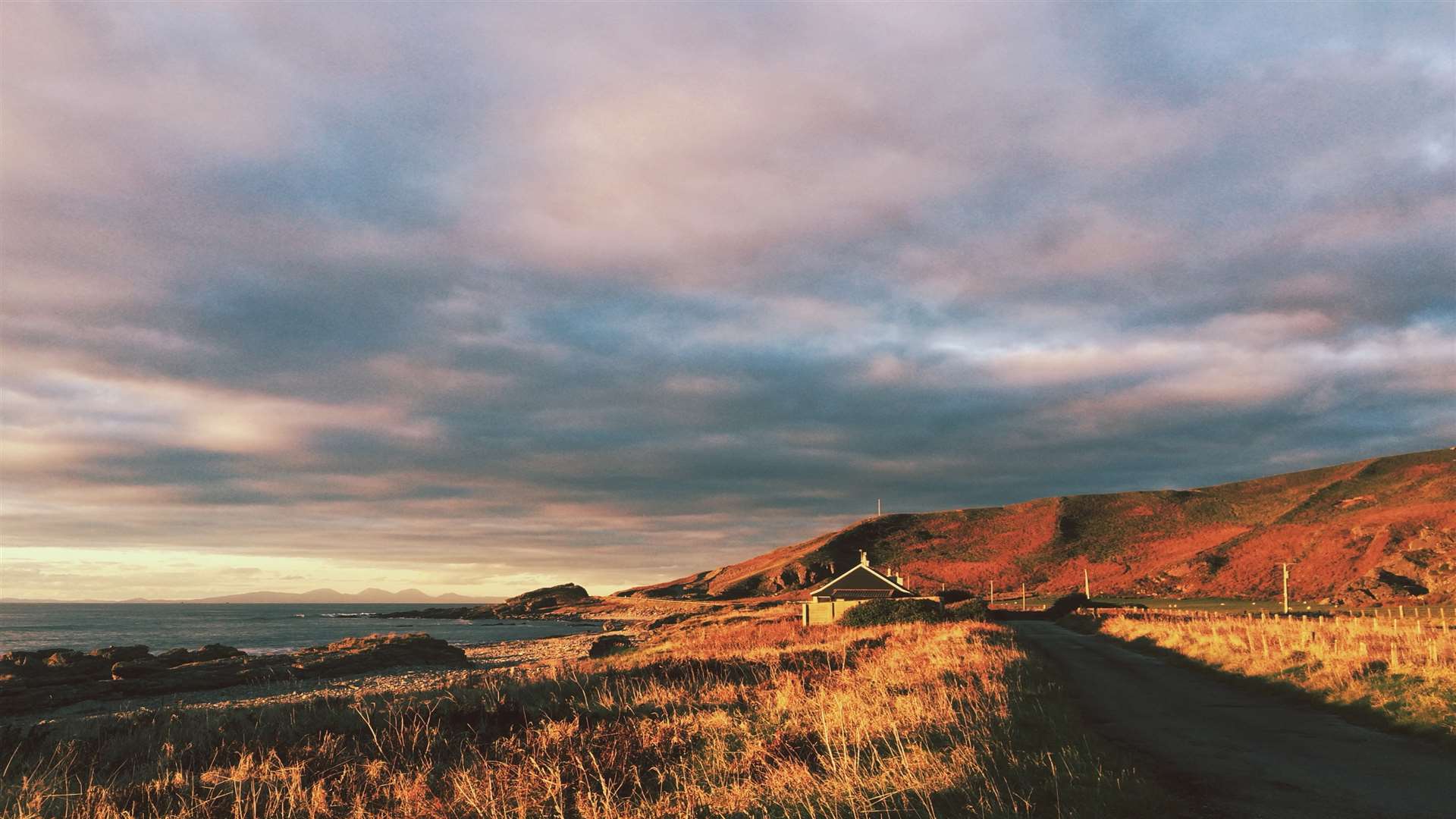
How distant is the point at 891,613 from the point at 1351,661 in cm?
3643

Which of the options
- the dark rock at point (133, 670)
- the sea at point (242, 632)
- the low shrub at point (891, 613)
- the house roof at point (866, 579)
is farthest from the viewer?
the sea at point (242, 632)

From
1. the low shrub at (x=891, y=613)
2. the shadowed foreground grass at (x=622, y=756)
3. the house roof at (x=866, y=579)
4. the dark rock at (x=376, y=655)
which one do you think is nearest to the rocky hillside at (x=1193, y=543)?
the house roof at (x=866, y=579)

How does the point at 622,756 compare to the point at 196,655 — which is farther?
the point at 196,655

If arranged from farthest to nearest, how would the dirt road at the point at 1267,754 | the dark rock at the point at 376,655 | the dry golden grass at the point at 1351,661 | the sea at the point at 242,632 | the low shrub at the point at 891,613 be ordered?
the sea at the point at 242,632 → the low shrub at the point at 891,613 → the dark rock at the point at 376,655 → the dry golden grass at the point at 1351,661 → the dirt road at the point at 1267,754

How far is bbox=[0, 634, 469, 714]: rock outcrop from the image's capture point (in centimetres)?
4297

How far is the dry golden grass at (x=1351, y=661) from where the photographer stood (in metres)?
16.0

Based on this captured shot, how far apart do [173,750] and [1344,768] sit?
1836cm

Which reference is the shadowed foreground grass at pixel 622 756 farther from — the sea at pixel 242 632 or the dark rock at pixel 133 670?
the sea at pixel 242 632

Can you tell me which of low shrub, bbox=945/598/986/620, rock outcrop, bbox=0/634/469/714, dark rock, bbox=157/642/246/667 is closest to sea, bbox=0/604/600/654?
dark rock, bbox=157/642/246/667

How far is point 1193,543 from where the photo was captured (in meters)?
137

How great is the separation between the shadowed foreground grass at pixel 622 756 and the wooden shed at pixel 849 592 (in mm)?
45325

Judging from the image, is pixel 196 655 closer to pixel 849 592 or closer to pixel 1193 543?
pixel 849 592

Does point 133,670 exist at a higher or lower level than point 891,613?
lower

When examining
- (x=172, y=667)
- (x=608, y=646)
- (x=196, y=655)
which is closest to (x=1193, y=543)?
(x=608, y=646)
